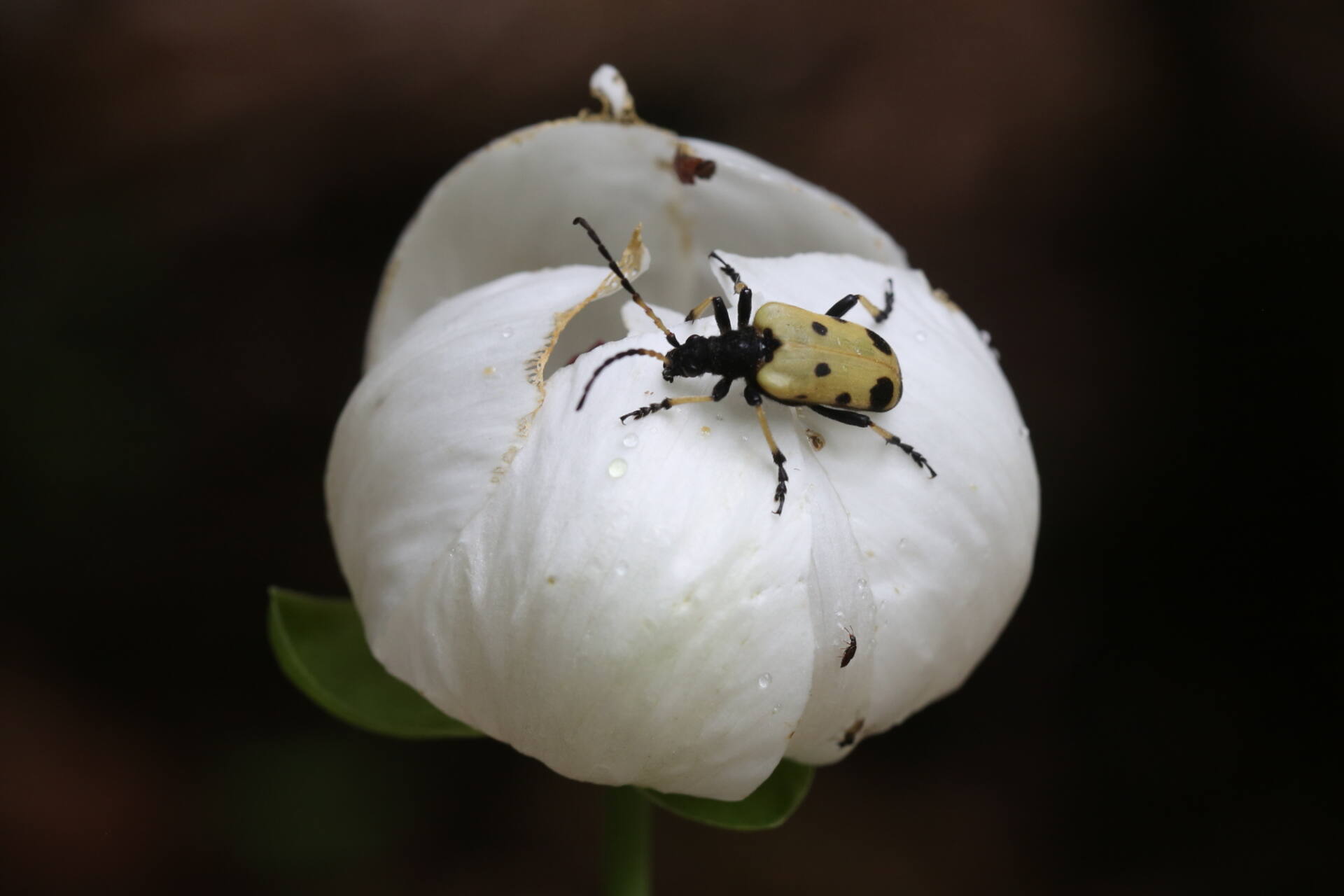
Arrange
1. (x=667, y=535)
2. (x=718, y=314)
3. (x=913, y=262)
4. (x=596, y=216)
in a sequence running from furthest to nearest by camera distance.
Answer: (x=913, y=262)
(x=596, y=216)
(x=718, y=314)
(x=667, y=535)

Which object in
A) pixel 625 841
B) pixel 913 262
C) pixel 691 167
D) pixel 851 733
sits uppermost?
pixel 691 167

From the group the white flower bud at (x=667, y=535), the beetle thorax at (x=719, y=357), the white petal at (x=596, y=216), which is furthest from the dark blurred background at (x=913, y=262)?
the beetle thorax at (x=719, y=357)

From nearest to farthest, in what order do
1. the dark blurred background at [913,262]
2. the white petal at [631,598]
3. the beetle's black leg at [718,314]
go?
the white petal at [631,598] → the beetle's black leg at [718,314] → the dark blurred background at [913,262]

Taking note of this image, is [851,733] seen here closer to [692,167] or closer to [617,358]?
[617,358]

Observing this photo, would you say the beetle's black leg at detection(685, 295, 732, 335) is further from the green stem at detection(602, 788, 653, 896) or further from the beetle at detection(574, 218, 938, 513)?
the green stem at detection(602, 788, 653, 896)

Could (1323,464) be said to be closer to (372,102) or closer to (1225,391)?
A: (1225,391)

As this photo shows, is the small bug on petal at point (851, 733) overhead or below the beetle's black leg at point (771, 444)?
below

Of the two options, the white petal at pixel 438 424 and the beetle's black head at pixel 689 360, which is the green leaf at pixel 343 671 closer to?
the white petal at pixel 438 424

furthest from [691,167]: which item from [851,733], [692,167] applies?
[851,733]

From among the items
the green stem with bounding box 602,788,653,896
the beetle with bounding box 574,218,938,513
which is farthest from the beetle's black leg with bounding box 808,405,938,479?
the green stem with bounding box 602,788,653,896
